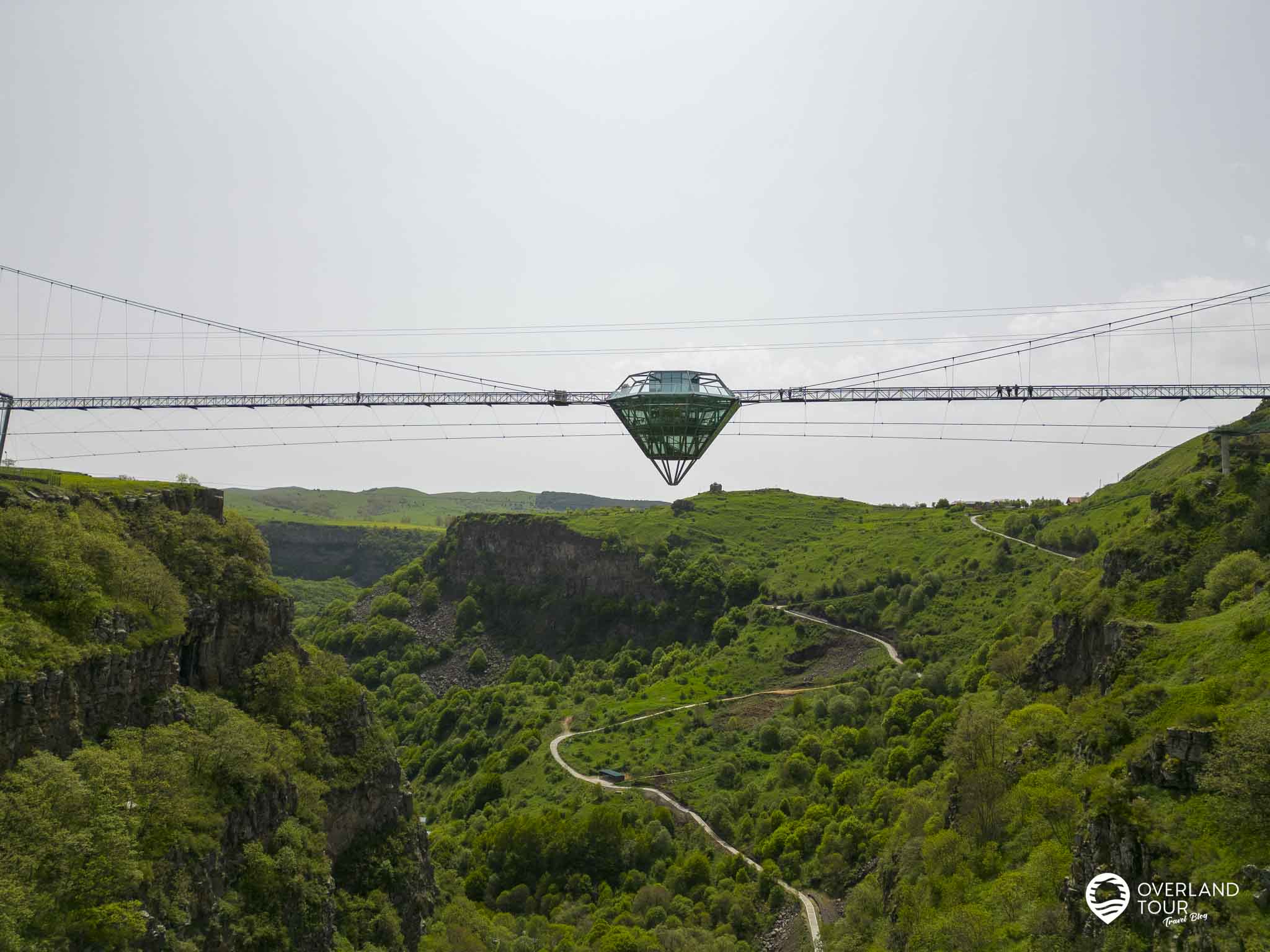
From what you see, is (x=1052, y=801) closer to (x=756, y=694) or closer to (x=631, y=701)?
(x=756, y=694)

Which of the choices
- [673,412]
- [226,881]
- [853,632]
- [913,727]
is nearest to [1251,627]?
[673,412]

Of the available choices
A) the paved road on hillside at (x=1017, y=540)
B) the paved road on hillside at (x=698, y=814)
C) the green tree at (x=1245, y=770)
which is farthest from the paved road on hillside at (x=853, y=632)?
the green tree at (x=1245, y=770)

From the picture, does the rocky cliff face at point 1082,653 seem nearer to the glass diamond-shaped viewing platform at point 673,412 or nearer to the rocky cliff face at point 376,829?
the glass diamond-shaped viewing platform at point 673,412

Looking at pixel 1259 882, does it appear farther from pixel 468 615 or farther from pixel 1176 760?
pixel 468 615

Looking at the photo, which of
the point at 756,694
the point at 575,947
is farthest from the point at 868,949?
the point at 756,694

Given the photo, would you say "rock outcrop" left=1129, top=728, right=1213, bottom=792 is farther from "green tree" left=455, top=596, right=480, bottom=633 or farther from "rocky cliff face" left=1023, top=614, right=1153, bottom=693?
"green tree" left=455, top=596, right=480, bottom=633
